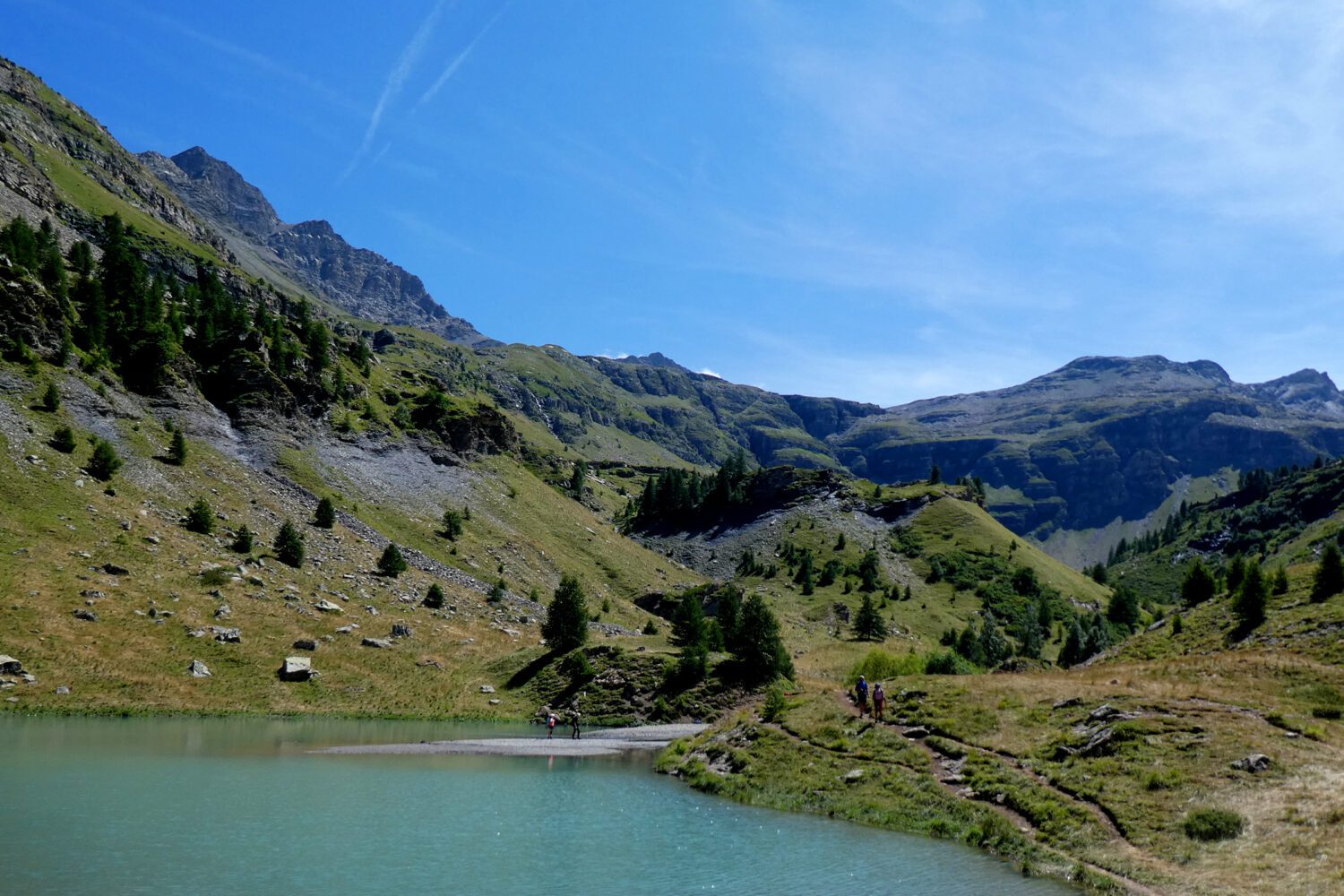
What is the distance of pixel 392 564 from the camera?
107 meters

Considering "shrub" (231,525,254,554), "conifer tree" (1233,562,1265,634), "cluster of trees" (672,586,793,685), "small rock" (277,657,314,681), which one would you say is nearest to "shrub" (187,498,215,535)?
"shrub" (231,525,254,554)

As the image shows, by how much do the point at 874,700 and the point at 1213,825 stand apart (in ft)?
74.8

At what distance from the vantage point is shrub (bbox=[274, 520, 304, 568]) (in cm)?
9675

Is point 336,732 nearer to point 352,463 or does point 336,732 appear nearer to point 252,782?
point 252,782

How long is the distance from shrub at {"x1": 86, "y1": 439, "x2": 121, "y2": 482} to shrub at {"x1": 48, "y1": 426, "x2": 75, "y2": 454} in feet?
7.73

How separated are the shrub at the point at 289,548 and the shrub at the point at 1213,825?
95.9m

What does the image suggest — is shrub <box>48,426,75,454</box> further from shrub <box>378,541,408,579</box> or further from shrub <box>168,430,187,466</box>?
shrub <box>378,541,408,579</box>

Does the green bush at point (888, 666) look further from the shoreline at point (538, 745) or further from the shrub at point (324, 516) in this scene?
the shrub at point (324, 516)

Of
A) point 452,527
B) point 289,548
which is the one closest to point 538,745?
point 289,548

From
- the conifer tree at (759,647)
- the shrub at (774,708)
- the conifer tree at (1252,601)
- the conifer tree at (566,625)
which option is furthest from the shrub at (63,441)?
the conifer tree at (1252,601)

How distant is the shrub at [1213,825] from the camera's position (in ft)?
91.8

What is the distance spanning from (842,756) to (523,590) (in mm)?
85778

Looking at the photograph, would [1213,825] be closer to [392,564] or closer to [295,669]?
[295,669]

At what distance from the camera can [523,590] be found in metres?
124
